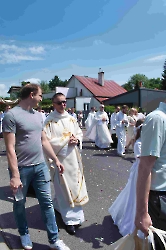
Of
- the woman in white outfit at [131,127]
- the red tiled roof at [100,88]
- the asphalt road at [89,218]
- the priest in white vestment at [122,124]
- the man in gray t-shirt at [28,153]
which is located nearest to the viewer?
the man in gray t-shirt at [28,153]

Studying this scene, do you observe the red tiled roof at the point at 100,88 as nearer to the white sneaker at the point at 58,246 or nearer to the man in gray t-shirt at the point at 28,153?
the man in gray t-shirt at the point at 28,153

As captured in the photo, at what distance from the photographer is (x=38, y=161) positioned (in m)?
2.87

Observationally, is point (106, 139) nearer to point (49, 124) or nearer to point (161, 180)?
point (49, 124)

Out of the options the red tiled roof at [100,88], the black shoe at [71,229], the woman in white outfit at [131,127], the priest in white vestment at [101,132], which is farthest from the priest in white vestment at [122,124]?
the red tiled roof at [100,88]

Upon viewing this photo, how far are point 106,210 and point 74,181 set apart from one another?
3.31 ft

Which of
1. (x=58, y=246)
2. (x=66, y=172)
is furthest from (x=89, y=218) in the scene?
(x=58, y=246)

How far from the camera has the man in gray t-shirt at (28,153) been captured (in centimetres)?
267

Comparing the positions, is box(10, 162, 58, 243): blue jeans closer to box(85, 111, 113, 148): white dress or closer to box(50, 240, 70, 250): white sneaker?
box(50, 240, 70, 250): white sneaker

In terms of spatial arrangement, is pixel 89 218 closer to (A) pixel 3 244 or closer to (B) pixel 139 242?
(A) pixel 3 244

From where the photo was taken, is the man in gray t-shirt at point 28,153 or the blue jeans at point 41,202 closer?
the man in gray t-shirt at point 28,153

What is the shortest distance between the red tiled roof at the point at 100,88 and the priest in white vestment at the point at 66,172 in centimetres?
3163

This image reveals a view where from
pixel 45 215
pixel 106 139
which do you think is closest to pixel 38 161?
pixel 45 215

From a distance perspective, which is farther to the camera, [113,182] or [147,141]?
[113,182]

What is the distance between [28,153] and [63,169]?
62 centimetres
